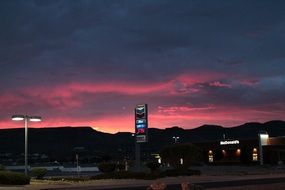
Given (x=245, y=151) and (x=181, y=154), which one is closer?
(x=181, y=154)

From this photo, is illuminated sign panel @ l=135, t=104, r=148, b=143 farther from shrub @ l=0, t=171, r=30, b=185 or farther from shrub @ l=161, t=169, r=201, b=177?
shrub @ l=0, t=171, r=30, b=185

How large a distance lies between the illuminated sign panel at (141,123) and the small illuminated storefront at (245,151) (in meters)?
49.4

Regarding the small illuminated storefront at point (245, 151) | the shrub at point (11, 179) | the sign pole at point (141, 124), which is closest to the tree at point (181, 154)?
the sign pole at point (141, 124)

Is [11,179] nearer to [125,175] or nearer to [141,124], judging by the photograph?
[125,175]

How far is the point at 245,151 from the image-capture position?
10512 cm

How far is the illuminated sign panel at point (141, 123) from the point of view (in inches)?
2205

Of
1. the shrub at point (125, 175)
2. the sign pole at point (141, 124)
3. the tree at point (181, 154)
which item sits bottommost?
the shrub at point (125, 175)

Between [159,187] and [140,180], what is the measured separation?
28.1 meters

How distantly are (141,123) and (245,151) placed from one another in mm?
52890

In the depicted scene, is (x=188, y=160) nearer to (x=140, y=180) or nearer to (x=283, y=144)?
(x=140, y=180)

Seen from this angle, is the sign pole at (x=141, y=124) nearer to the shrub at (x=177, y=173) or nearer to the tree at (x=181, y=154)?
the shrub at (x=177, y=173)

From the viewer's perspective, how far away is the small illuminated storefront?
332 ft

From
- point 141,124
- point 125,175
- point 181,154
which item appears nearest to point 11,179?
point 125,175

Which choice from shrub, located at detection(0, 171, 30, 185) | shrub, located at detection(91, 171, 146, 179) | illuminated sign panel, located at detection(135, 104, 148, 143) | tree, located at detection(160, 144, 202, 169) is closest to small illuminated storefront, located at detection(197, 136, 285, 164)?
tree, located at detection(160, 144, 202, 169)
